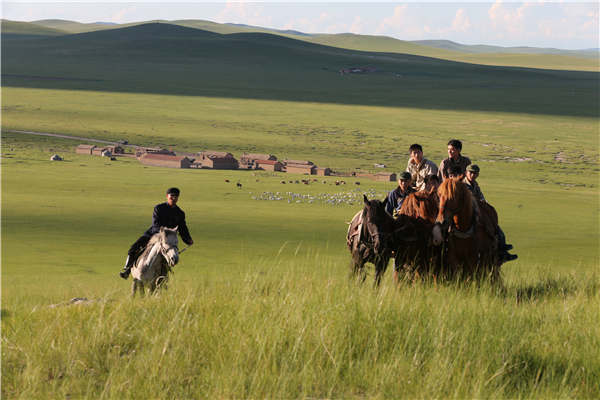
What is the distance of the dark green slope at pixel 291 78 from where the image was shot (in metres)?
132

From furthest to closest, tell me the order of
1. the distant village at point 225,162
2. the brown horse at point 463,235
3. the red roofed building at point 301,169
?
the red roofed building at point 301,169, the distant village at point 225,162, the brown horse at point 463,235

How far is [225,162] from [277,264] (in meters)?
58.4

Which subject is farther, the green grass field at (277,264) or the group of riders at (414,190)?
the group of riders at (414,190)

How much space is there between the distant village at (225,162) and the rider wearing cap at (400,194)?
166ft

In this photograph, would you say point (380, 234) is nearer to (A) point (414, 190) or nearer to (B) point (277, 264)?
(B) point (277, 264)

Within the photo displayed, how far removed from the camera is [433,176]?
11.4 meters

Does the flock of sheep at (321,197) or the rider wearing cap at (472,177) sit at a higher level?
the rider wearing cap at (472,177)

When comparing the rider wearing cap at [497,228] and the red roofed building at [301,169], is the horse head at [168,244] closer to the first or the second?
the rider wearing cap at [497,228]

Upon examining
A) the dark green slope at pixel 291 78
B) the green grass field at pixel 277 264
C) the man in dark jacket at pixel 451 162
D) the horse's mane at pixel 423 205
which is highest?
the dark green slope at pixel 291 78

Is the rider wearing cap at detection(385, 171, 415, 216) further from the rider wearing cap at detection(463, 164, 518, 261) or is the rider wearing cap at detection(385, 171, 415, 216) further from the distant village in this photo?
the distant village

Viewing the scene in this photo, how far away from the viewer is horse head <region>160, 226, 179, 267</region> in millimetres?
10297

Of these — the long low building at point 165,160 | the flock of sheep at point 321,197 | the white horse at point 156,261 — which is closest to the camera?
the white horse at point 156,261

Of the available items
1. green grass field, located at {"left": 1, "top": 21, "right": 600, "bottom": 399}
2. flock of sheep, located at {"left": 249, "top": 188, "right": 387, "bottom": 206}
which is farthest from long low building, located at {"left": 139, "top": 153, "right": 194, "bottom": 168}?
flock of sheep, located at {"left": 249, "top": 188, "right": 387, "bottom": 206}

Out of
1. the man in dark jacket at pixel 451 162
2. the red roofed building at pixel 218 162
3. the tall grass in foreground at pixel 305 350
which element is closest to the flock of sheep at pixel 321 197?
the red roofed building at pixel 218 162
